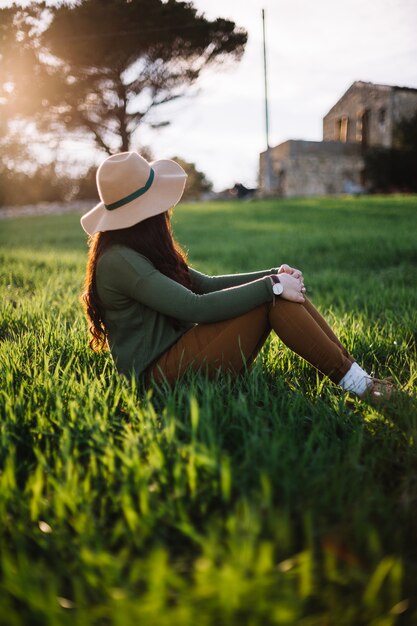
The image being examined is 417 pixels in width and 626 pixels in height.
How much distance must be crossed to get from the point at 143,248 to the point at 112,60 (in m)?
21.1

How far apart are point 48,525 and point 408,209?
13.2 m

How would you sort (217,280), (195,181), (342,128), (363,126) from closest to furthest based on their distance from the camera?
(217,280)
(363,126)
(342,128)
(195,181)

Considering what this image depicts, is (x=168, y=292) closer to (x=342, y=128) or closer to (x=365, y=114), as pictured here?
(x=365, y=114)

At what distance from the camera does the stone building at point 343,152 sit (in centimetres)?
2645

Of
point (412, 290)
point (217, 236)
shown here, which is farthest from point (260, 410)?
point (217, 236)

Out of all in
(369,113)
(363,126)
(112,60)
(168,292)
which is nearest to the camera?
(168,292)

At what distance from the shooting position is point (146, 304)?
6.09 ft

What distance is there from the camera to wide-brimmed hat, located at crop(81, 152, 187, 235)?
1.89m

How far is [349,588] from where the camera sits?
1.00 metres

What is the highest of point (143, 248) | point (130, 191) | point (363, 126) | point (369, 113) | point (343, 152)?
point (369, 113)

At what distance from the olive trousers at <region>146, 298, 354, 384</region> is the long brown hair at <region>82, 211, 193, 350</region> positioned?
0.17m

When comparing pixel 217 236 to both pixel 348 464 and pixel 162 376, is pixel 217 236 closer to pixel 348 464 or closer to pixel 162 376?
pixel 162 376

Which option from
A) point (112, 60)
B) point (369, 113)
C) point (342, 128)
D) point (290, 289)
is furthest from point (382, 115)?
point (290, 289)

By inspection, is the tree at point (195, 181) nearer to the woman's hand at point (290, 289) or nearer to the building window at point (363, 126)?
the building window at point (363, 126)
